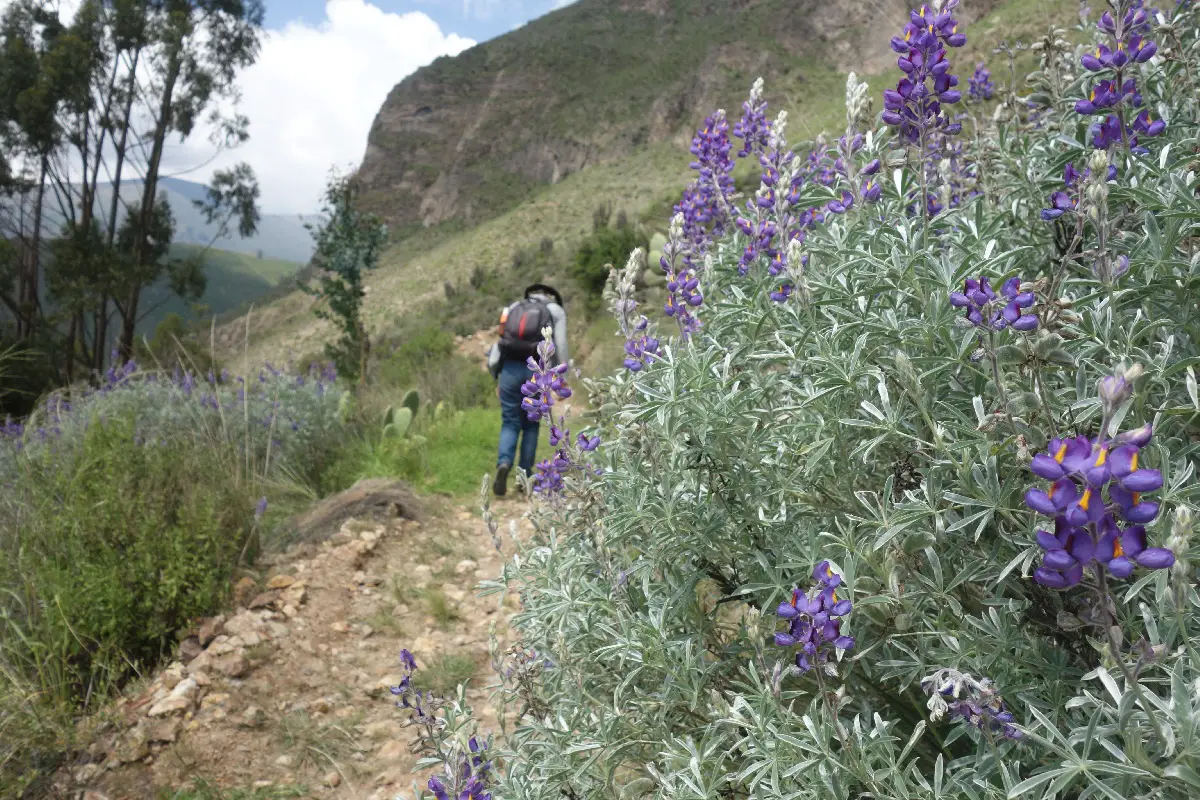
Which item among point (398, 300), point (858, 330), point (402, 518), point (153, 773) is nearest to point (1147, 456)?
point (858, 330)

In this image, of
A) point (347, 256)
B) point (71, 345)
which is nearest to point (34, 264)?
point (71, 345)

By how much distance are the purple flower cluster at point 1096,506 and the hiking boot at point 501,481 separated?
17.4ft

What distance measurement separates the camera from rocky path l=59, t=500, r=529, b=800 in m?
2.94

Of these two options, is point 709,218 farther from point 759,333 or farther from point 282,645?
point 282,645

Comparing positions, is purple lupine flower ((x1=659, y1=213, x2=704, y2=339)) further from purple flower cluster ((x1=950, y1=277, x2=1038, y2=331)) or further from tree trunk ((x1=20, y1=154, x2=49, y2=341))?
tree trunk ((x1=20, y1=154, x2=49, y2=341))

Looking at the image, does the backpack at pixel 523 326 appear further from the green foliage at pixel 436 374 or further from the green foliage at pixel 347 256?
the green foliage at pixel 347 256

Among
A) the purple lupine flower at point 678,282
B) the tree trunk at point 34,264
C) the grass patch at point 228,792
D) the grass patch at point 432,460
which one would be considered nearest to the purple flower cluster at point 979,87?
the purple lupine flower at point 678,282

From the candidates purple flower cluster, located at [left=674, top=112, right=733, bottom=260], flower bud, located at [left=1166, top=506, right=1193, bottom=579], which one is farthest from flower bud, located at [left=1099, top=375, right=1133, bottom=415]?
purple flower cluster, located at [left=674, top=112, right=733, bottom=260]

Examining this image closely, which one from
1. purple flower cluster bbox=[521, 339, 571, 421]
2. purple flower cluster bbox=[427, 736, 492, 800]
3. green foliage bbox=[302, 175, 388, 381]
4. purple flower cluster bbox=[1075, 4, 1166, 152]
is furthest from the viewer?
green foliage bbox=[302, 175, 388, 381]

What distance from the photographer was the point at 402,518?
5.23 meters

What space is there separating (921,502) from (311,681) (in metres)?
3.29

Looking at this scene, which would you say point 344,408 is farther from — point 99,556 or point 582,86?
point 582,86

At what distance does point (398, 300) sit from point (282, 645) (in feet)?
96.3

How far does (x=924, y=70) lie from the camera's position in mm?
1584
